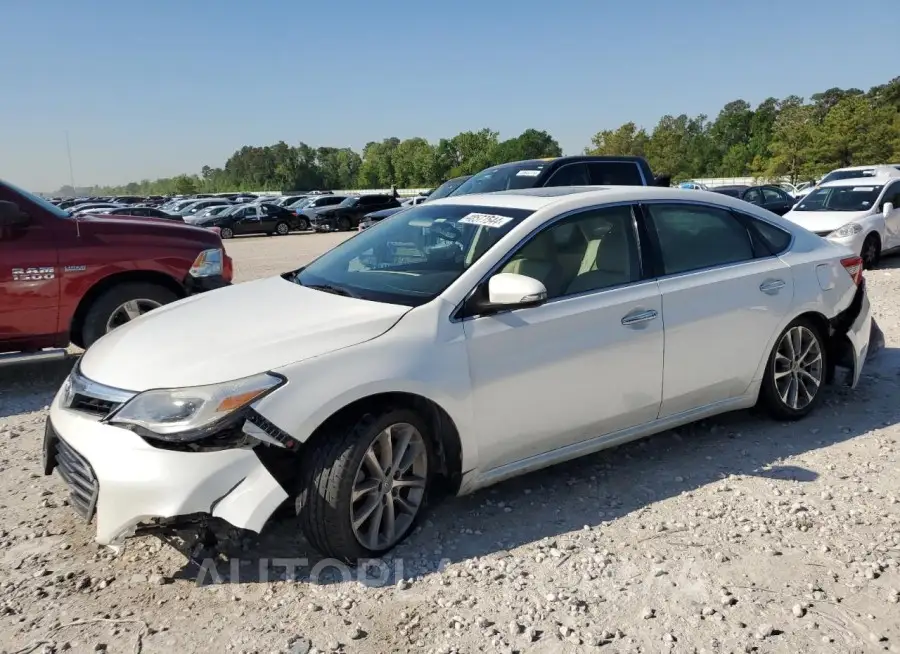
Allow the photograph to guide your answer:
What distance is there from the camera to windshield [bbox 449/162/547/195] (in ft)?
32.3

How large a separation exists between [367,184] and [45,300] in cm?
10877

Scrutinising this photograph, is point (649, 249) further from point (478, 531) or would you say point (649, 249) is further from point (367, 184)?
point (367, 184)

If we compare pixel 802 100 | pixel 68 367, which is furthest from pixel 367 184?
pixel 68 367

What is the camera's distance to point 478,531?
3.57 metres

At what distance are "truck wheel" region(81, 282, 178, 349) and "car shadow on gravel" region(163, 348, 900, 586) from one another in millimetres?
3360

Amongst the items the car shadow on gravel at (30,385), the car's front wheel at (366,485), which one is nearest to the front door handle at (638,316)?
the car's front wheel at (366,485)

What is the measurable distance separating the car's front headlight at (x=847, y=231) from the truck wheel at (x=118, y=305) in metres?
10.2

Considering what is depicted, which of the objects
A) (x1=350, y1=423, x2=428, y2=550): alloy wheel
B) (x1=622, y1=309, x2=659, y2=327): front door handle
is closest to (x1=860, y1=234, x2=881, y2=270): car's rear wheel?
(x1=622, y1=309, x2=659, y2=327): front door handle

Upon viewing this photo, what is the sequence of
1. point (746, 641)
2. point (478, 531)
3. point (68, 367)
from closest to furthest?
point (746, 641)
point (478, 531)
point (68, 367)

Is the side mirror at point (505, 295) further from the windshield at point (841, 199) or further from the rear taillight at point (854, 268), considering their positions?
the windshield at point (841, 199)

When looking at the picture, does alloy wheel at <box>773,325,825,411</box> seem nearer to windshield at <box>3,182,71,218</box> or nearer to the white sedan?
the white sedan

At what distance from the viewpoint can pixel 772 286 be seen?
4.60 metres

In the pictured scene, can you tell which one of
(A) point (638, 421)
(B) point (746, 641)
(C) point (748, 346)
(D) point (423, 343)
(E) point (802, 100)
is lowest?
(B) point (746, 641)

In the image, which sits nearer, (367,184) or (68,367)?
(68,367)
